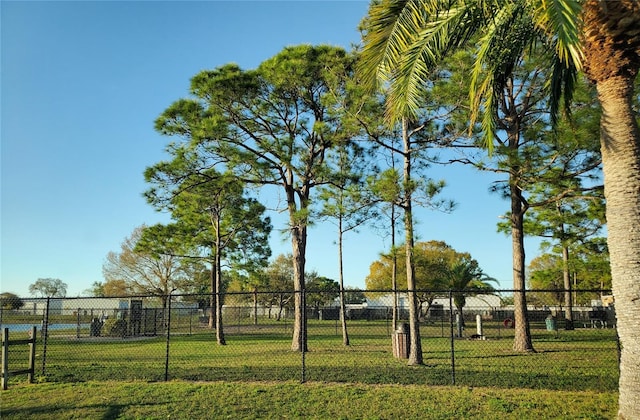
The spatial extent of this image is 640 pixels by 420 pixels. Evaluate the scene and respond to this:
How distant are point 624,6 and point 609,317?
26680mm

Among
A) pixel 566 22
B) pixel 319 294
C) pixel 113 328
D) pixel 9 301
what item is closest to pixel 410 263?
pixel 566 22

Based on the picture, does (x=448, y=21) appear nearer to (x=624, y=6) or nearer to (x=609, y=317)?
(x=624, y=6)

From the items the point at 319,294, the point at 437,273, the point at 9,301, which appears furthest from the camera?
the point at 319,294

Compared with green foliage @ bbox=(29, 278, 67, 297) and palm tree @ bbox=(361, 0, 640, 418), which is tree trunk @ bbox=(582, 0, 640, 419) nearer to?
palm tree @ bbox=(361, 0, 640, 418)

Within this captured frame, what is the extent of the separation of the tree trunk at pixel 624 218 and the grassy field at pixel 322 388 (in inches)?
55.7

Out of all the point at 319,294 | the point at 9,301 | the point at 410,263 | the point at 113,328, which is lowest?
the point at 113,328

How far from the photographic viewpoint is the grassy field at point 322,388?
789 cm

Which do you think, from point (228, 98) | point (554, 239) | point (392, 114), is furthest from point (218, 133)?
point (554, 239)

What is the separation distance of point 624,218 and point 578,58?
2222 mm

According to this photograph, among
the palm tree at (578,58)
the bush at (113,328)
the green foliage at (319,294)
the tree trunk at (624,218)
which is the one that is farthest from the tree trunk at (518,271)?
the green foliage at (319,294)

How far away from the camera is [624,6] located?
625 centimetres

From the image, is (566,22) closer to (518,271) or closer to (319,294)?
(518,271)

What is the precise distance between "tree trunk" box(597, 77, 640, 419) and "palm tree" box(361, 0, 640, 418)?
0.01 metres

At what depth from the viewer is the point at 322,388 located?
9.54 meters
